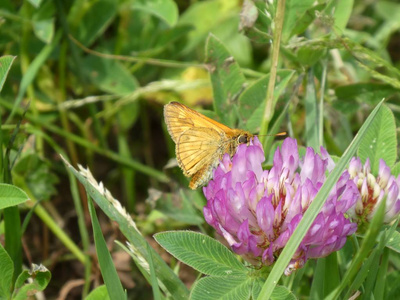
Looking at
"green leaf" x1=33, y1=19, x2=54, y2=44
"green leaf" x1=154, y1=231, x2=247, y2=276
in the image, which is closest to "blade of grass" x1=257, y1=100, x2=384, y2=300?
"green leaf" x1=154, y1=231, x2=247, y2=276

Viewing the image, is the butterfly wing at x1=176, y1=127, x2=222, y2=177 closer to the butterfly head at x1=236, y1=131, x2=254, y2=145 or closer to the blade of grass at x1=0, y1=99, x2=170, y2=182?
the butterfly head at x1=236, y1=131, x2=254, y2=145

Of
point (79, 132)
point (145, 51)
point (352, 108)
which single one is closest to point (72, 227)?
point (79, 132)

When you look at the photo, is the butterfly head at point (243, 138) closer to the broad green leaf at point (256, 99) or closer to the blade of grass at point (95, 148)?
the broad green leaf at point (256, 99)

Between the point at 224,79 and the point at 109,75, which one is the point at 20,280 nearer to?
the point at 224,79

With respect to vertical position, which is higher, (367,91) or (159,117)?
(367,91)

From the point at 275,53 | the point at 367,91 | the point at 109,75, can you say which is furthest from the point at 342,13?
the point at 109,75

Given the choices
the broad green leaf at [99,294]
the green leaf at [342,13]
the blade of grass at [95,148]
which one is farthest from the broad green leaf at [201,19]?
the broad green leaf at [99,294]

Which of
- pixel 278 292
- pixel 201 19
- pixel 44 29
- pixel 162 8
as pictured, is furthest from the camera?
pixel 201 19
